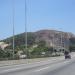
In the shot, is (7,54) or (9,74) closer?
(9,74)

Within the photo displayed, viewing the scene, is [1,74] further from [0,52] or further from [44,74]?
[0,52]

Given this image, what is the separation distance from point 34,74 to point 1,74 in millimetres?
2400

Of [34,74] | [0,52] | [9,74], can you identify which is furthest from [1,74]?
[0,52]

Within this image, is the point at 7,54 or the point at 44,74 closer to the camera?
the point at 44,74

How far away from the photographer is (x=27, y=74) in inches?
966

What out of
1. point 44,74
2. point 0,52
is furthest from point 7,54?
point 44,74

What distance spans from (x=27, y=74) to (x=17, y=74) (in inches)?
28.5

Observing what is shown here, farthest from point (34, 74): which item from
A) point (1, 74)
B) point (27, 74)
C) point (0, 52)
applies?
point (0, 52)

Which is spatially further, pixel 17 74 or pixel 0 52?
pixel 0 52

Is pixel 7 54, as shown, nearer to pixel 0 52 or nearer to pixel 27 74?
pixel 0 52

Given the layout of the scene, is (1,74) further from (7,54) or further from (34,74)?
(7,54)

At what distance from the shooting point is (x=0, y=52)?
249 ft

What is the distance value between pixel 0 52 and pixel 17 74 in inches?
2043

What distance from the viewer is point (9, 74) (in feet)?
80.9
